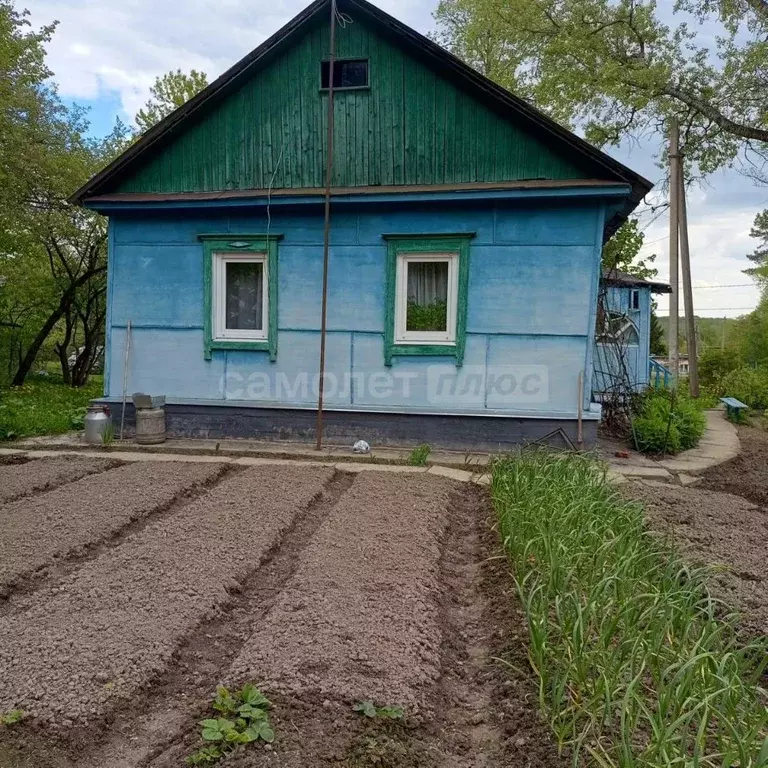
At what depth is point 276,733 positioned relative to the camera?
1.97m

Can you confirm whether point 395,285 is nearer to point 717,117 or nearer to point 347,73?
point 347,73

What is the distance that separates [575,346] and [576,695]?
5.22m

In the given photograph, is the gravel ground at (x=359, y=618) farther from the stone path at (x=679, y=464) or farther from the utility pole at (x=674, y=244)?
the utility pole at (x=674, y=244)

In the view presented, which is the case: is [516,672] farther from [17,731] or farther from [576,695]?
[17,731]

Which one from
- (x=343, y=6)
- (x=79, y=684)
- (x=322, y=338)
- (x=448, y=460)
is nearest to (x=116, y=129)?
(x=343, y=6)

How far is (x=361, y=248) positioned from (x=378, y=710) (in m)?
5.77

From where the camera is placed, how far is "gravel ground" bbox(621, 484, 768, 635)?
3086 mm

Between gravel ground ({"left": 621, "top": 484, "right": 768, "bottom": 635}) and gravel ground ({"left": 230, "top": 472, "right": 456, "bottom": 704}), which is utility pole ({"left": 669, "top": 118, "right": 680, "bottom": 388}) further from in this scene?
gravel ground ({"left": 230, "top": 472, "right": 456, "bottom": 704})

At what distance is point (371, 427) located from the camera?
23.9 feet

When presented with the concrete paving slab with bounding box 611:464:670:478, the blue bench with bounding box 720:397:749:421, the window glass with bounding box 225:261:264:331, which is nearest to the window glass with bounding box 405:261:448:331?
the window glass with bounding box 225:261:264:331

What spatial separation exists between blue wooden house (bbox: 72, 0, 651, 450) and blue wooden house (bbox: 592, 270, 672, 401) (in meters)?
2.62

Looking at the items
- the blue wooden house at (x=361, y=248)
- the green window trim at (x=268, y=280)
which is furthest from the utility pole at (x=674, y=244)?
the green window trim at (x=268, y=280)

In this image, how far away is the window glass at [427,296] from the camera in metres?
7.18

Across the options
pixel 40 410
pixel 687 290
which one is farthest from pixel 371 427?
pixel 687 290
